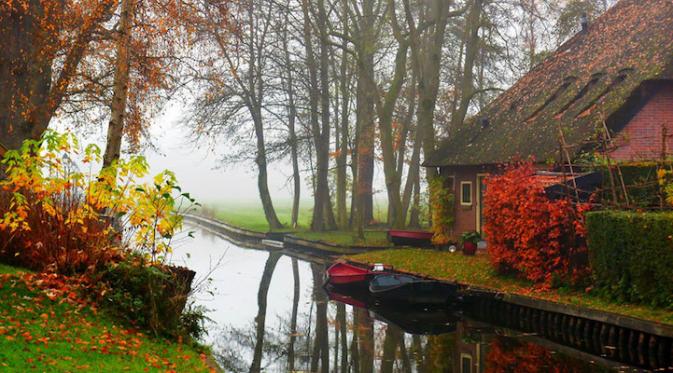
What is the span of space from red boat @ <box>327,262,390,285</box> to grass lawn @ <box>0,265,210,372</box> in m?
13.4

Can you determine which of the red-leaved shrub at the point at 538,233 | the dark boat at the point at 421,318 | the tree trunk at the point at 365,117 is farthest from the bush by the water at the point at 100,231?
the tree trunk at the point at 365,117

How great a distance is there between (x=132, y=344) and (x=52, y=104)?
8004 mm

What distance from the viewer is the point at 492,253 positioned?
71.3ft

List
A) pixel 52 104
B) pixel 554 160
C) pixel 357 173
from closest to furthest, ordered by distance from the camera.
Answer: pixel 52 104 → pixel 554 160 → pixel 357 173

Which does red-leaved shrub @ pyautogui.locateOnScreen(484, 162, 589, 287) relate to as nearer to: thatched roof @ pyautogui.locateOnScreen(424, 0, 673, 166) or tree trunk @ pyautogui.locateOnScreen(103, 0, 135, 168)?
thatched roof @ pyautogui.locateOnScreen(424, 0, 673, 166)

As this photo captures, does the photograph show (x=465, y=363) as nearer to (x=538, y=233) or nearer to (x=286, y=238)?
(x=538, y=233)

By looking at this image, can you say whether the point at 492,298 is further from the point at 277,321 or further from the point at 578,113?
the point at 578,113

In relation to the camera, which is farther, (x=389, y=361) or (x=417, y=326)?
(x=417, y=326)

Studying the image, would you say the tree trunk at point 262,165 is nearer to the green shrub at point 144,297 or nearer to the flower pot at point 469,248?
the flower pot at point 469,248

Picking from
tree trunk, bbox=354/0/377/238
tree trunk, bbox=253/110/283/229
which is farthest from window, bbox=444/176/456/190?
tree trunk, bbox=253/110/283/229

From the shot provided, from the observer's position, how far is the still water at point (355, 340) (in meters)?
14.2

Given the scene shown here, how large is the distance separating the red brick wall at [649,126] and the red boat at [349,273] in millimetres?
8212

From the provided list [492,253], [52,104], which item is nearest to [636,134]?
[492,253]

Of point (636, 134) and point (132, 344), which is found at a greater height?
point (636, 134)
